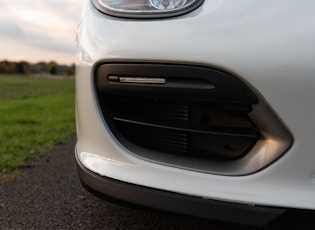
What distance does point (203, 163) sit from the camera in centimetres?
143

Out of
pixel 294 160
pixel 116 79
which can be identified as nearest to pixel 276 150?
pixel 294 160

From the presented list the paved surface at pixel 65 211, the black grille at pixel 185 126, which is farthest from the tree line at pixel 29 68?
the black grille at pixel 185 126

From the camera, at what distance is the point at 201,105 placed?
1481mm

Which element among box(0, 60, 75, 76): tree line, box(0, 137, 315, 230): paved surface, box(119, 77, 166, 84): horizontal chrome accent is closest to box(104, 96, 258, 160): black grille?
box(119, 77, 166, 84): horizontal chrome accent

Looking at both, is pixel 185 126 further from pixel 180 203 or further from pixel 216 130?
pixel 180 203

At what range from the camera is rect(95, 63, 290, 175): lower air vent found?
1312 millimetres

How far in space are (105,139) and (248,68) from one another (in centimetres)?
61

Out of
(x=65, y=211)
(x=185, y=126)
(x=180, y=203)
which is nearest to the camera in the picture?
(x=180, y=203)

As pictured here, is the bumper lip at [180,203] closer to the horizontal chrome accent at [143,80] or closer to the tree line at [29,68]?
the horizontal chrome accent at [143,80]

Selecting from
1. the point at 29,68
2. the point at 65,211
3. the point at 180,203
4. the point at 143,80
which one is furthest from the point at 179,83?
the point at 29,68

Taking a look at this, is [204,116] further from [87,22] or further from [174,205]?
[87,22]

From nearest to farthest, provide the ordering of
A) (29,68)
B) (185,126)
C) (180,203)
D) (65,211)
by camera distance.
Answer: (180,203) < (185,126) < (65,211) < (29,68)

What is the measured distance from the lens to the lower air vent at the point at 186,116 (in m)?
1.31

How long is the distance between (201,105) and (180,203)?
14.5 inches
